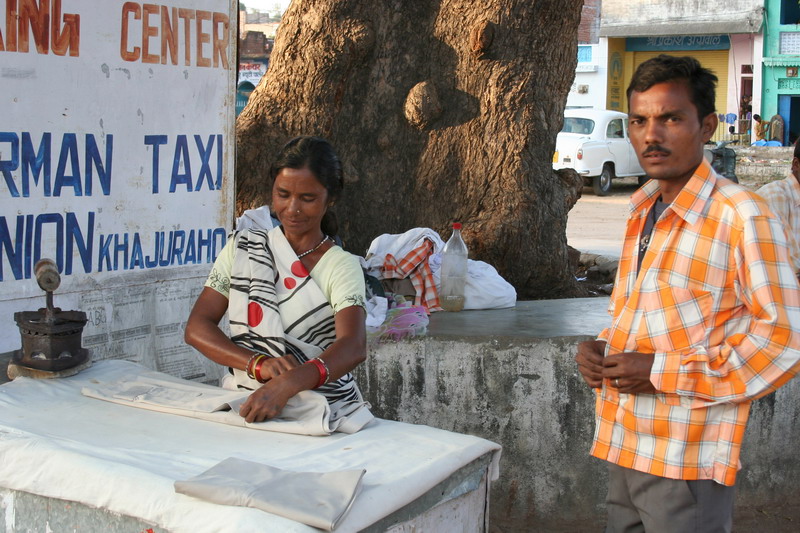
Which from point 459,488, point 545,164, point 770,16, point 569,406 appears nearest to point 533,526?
point 569,406

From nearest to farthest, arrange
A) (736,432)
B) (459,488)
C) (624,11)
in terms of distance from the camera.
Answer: (736,432) < (459,488) < (624,11)

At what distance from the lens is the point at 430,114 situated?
19.9ft

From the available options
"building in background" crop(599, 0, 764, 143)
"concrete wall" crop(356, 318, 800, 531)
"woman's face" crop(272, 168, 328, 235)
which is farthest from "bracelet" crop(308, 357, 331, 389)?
"building in background" crop(599, 0, 764, 143)

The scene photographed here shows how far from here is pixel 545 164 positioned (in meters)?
6.11

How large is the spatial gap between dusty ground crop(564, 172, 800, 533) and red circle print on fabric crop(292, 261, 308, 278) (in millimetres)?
2289

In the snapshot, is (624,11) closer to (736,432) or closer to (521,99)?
(521,99)

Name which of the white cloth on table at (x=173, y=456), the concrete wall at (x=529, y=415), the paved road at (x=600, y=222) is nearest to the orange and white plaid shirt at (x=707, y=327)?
the white cloth on table at (x=173, y=456)

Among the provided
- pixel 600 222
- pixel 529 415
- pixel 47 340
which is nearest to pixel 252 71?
pixel 600 222

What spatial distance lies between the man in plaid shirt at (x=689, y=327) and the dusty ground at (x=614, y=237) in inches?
86.9

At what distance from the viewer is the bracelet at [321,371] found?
8.13ft

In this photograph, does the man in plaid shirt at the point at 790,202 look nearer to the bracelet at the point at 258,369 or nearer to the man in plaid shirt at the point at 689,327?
the man in plaid shirt at the point at 689,327

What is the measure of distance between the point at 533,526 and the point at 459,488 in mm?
2166

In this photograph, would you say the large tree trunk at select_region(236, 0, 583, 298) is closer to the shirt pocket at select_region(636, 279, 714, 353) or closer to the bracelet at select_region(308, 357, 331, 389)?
the bracelet at select_region(308, 357, 331, 389)

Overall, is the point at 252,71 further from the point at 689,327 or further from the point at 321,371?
the point at 689,327
